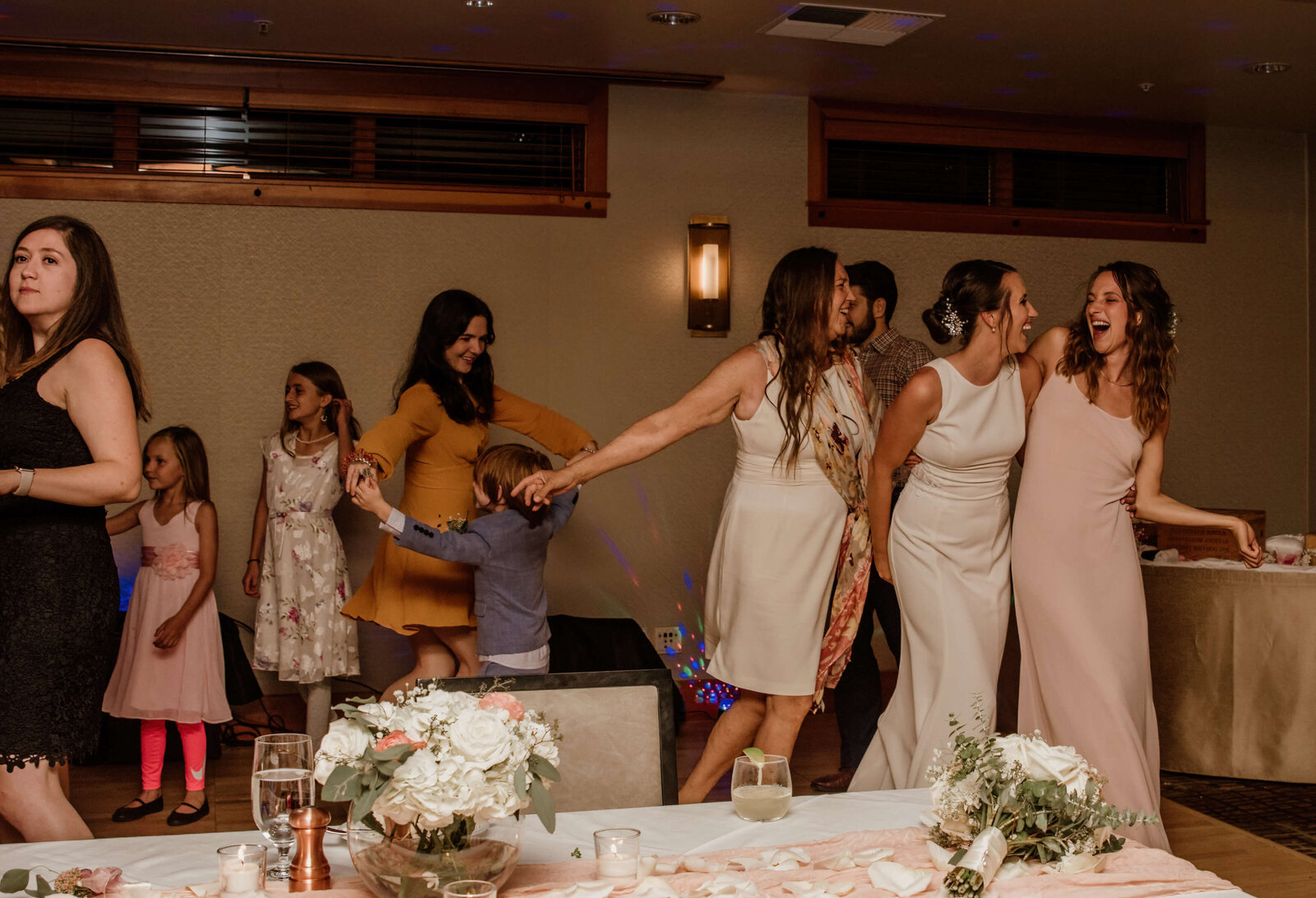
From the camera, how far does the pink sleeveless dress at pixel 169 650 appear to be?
403 cm

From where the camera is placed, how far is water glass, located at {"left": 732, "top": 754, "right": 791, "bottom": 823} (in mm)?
1689

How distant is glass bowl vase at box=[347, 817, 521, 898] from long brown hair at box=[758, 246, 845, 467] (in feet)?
6.36

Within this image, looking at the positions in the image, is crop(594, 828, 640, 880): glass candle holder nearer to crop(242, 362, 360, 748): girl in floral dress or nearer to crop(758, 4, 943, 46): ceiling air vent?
crop(242, 362, 360, 748): girl in floral dress

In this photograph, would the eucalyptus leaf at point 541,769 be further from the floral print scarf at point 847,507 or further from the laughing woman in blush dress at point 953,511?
the laughing woman in blush dress at point 953,511

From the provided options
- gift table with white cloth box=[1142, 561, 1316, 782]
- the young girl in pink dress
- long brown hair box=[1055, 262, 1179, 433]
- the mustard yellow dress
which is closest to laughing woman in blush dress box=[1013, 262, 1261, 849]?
long brown hair box=[1055, 262, 1179, 433]

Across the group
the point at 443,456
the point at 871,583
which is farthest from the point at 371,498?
the point at 871,583

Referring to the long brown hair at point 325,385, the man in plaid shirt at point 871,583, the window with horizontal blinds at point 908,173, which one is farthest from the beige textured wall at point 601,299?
the man in plaid shirt at point 871,583

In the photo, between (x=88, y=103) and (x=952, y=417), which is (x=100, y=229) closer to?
(x=88, y=103)

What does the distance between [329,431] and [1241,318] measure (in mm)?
5109

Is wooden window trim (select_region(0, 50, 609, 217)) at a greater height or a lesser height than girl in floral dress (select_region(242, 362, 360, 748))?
greater

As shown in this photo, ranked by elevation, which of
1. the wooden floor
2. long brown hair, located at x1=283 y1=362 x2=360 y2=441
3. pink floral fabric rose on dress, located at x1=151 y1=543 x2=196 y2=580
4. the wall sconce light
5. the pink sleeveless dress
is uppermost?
the wall sconce light

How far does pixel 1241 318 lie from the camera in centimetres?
682

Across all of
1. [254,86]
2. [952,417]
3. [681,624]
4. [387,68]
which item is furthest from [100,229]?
[952,417]

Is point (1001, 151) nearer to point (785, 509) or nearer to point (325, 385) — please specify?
point (325, 385)
